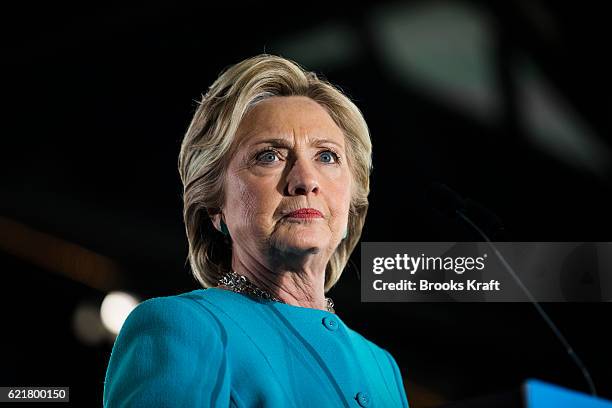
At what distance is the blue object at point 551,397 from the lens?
0.72 m

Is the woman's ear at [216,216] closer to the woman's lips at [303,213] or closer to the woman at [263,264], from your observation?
the woman at [263,264]

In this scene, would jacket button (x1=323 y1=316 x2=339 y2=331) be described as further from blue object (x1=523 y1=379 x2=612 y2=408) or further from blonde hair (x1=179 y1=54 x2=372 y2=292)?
blue object (x1=523 y1=379 x2=612 y2=408)

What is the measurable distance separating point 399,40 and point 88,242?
1433 millimetres

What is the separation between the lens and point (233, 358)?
1171 millimetres

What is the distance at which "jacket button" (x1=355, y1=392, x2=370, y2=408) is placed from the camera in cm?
126

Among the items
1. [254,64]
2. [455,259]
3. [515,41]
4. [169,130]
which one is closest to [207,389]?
[254,64]

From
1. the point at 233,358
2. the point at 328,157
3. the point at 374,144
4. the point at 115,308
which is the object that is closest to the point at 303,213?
the point at 328,157

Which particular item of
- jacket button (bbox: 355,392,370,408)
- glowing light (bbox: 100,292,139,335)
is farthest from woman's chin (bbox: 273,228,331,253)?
glowing light (bbox: 100,292,139,335)

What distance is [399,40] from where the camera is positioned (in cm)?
311

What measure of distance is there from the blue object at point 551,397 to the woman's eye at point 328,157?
0.78m

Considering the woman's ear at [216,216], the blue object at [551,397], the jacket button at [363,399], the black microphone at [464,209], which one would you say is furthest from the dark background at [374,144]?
the blue object at [551,397]

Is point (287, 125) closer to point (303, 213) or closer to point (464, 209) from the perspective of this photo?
point (303, 213)

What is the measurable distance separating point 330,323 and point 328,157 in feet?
1.03

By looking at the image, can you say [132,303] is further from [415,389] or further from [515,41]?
[515,41]
